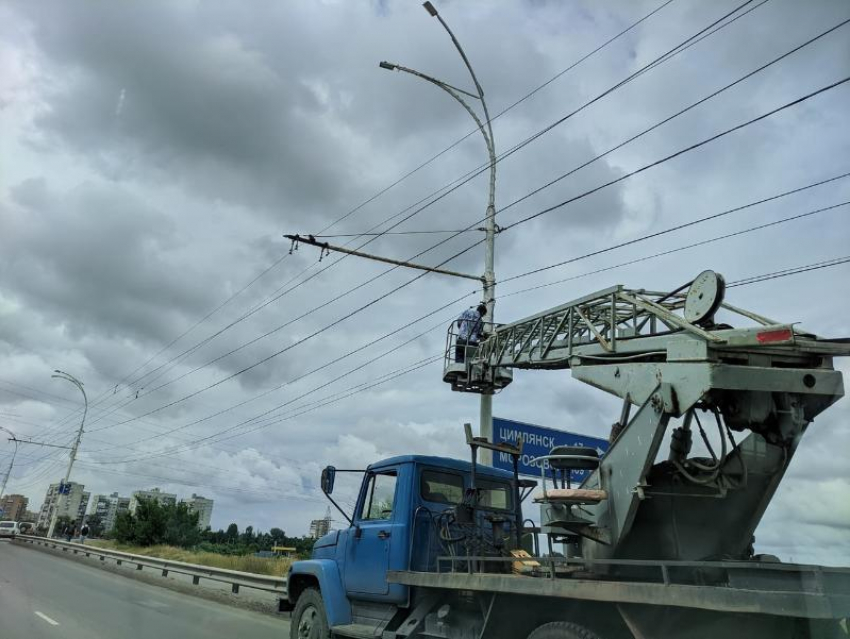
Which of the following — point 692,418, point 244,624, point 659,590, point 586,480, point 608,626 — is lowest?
point 244,624

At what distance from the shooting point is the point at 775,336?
15.9 ft

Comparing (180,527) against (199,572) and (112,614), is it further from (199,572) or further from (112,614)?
(112,614)

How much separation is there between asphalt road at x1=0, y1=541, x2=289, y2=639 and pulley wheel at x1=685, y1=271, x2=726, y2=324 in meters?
8.45

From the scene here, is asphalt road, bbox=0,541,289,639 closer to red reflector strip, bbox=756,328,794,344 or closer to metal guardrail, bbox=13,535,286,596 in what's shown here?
metal guardrail, bbox=13,535,286,596

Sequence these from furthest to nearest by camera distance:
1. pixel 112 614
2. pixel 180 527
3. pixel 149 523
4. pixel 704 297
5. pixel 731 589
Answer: pixel 180 527 → pixel 149 523 → pixel 112 614 → pixel 704 297 → pixel 731 589

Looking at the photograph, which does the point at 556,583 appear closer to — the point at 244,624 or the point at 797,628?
the point at 797,628

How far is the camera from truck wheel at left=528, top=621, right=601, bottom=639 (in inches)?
173

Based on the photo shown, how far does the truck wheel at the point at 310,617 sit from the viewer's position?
287 inches

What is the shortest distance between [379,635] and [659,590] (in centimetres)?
340

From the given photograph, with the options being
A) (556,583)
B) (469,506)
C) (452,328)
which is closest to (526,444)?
(452,328)

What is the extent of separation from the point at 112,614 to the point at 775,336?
39.2 ft

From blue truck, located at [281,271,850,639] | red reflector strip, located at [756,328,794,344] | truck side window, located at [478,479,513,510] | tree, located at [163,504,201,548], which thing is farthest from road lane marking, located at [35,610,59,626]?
tree, located at [163,504,201,548]

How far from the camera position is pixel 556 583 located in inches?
182

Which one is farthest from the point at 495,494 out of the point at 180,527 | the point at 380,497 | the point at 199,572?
the point at 180,527
